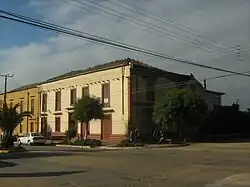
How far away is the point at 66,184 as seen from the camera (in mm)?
15023

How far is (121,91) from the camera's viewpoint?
48906 millimetres

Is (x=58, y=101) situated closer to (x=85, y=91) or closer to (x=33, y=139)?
(x=85, y=91)

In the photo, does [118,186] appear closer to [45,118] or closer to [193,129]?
[193,129]

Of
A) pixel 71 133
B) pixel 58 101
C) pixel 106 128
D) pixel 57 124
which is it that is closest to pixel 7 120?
pixel 106 128

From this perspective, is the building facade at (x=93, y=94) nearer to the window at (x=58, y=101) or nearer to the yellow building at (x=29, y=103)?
the window at (x=58, y=101)

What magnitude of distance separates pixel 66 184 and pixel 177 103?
3091 centimetres

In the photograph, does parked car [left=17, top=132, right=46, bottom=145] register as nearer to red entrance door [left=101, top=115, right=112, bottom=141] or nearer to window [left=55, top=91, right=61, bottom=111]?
red entrance door [left=101, top=115, right=112, bottom=141]

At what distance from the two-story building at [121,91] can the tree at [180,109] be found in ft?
11.7

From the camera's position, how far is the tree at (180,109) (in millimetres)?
44875

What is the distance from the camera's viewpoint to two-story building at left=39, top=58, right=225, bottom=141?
4822 cm

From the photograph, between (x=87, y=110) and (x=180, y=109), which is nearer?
(x=180, y=109)

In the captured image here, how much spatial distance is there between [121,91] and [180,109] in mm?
7403

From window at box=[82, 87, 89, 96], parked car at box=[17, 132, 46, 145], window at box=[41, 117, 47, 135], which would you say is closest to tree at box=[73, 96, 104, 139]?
parked car at box=[17, 132, 46, 145]

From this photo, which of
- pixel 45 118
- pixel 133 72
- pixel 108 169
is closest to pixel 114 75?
pixel 133 72
